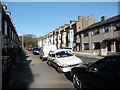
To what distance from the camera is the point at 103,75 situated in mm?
6883

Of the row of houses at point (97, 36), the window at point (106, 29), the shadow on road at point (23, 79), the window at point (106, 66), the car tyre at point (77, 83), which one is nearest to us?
the window at point (106, 66)

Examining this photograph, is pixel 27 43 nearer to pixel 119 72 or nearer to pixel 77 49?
pixel 77 49

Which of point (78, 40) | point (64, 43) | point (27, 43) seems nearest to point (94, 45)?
point (78, 40)

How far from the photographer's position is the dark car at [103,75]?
6.32 m

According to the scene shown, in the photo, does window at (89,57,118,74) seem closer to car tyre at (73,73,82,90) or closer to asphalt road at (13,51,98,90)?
car tyre at (73,73,82,90)

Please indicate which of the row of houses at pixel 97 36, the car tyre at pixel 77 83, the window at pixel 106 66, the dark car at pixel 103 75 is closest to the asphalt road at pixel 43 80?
the car tyre at pixel 77 83

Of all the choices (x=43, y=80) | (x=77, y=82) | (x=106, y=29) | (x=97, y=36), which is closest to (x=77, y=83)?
(x=77, y=82)

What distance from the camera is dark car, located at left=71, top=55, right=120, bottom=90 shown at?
632 cm

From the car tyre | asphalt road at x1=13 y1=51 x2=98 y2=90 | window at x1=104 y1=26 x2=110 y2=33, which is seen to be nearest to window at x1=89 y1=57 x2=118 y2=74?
the car tyre

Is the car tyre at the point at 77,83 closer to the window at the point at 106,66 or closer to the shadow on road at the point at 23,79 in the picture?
the window at the point at 106,66

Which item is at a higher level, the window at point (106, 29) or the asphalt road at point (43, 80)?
the window at point (106, 29)

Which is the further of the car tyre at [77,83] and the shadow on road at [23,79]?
the shadow on road at [23,79]

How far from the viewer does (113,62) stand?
22.0 feet

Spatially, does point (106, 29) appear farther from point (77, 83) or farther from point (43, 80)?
point (77, 83)
